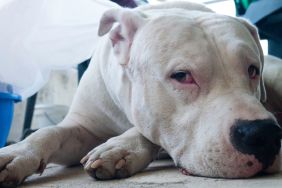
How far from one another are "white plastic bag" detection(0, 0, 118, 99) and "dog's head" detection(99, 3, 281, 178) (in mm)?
709

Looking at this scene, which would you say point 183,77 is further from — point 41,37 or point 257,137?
point 41,37

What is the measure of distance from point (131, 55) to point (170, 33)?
17 cm

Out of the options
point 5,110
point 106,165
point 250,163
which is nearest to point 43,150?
point 106,165

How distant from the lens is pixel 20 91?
2.37 meters

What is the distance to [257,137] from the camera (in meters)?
1.10

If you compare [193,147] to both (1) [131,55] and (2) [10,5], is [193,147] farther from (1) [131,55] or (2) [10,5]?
(2) [10,5]

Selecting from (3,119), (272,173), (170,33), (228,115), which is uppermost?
(170,33)

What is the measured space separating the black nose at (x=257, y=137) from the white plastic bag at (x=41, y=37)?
4.48 feet

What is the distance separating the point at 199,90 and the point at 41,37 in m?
1.29

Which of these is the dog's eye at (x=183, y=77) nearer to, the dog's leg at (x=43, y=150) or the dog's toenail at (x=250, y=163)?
the dog's toenail at (x=250, y=163)

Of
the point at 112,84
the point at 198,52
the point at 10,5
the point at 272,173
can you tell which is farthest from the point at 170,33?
the point at 10,5

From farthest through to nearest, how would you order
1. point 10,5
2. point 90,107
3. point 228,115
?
point 10,5 < point 90,107 < point 228,115

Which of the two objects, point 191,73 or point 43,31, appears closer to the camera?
point 191,73

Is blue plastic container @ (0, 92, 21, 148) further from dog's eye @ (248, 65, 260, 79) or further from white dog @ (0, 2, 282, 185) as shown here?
dog's eye @ (248, 65, 260, 79)
